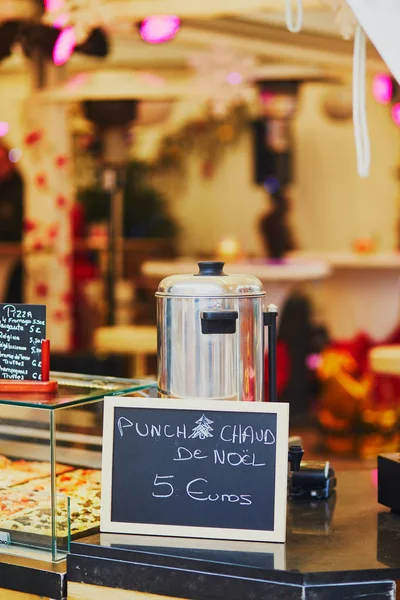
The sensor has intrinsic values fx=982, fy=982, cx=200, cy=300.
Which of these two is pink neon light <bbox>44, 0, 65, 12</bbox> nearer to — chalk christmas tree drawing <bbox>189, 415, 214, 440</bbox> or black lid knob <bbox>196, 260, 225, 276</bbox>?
black lid knob <bbox>196, 260, 225, 276</bbox>

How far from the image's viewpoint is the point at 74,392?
2.06 m

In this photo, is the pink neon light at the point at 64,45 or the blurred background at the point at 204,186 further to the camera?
the blurred background at the point at 204,186

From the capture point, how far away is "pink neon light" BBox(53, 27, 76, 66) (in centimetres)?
434

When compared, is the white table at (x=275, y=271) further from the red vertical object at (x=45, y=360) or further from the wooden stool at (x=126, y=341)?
the red vertical object at (x=45, y=360)

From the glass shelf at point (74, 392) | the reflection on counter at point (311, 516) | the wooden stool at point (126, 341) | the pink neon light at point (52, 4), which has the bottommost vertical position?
the reflection on counter at point (311, 516)

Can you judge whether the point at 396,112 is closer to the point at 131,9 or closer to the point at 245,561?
the point at 131,9

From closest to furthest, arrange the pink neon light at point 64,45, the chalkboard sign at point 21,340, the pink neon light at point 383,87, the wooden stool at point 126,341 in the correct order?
the chalkboard sign at point 21,340
the pink neon light at point 64,45
the wooden stool at point 126,341
the pink neon light at point 383,87

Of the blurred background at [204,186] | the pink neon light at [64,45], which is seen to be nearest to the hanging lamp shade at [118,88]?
the blurred background at [204,186]

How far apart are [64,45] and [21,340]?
2602mm

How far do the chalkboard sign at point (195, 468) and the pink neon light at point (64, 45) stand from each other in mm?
2793

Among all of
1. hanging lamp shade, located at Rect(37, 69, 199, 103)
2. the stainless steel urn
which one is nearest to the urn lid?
the stainless steel urn

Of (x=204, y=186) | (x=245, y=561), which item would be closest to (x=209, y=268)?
(x=245, y=561)

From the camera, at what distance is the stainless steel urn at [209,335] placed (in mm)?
1947

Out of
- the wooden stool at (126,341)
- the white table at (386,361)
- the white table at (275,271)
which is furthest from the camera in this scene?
the wooden stool at (126,341)
